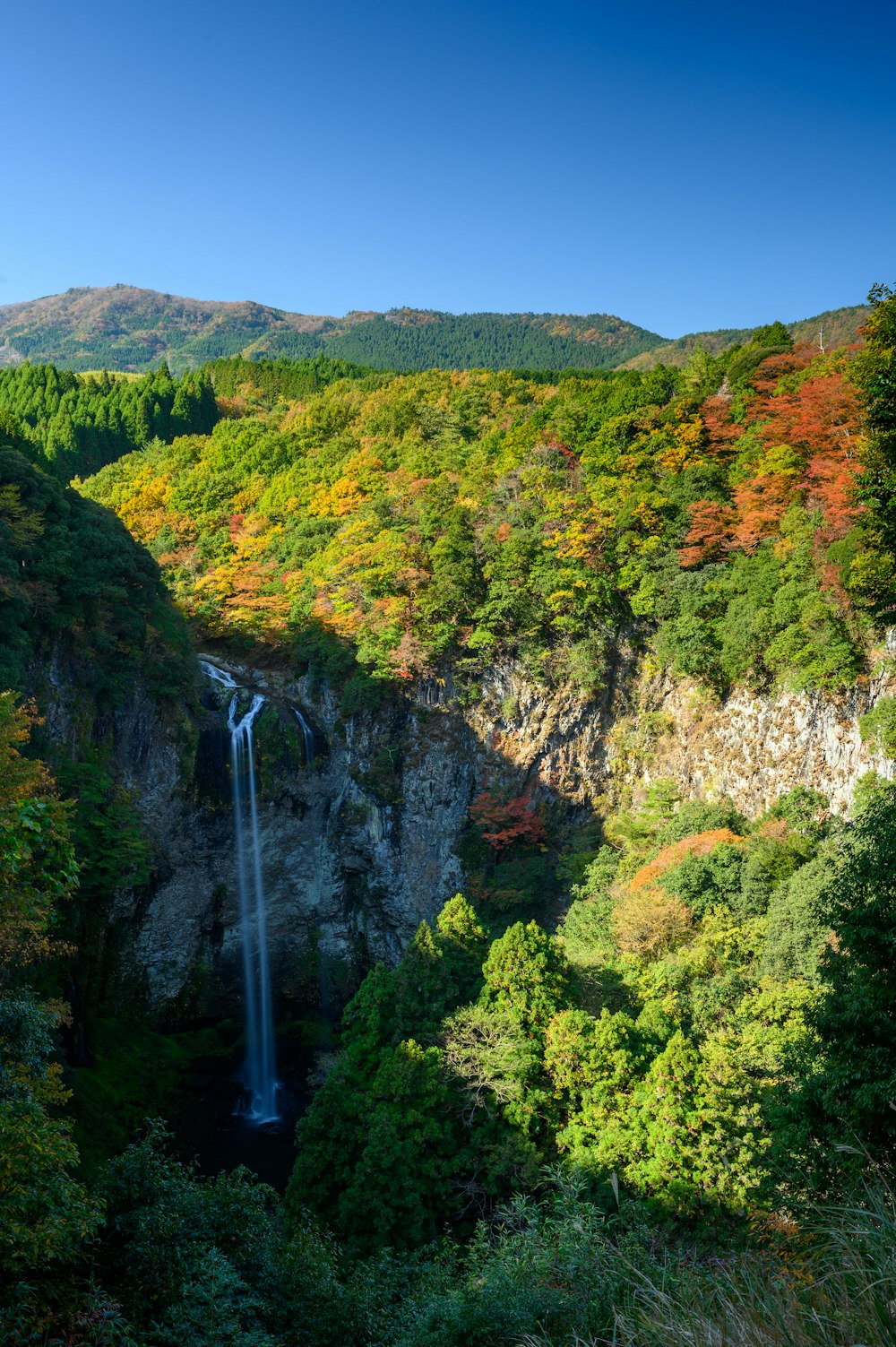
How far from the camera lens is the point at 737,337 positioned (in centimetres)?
6575

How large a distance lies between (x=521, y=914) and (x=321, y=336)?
3881 inches

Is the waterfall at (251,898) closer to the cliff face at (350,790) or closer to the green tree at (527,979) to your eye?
the cliff face at (350,790)

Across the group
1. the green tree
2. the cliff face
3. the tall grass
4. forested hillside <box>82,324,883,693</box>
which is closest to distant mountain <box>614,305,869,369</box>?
forested hillside <box>82,324,883,693</box>

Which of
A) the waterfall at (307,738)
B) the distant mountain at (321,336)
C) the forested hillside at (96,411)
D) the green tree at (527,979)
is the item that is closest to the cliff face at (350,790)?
the waterfall at (307,738)

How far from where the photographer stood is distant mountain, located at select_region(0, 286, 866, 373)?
79188mm

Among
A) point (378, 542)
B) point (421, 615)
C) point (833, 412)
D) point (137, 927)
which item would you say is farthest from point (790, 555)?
point (137, 927)

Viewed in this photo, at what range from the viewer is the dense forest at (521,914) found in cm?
723

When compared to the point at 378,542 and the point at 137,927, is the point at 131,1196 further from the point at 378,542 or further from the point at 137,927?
the point at 378,542

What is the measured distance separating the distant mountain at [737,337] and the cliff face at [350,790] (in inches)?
1009

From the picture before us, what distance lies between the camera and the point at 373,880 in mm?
26750

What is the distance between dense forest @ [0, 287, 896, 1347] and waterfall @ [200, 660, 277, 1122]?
2.27 metres

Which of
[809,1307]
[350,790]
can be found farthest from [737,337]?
[809,1307]

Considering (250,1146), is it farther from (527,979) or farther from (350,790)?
(527,979)

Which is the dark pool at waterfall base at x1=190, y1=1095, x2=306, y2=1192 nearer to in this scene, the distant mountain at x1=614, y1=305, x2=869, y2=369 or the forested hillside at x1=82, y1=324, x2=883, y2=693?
the forested hillside at x1=82, y1=324, x2=883, y2=693
